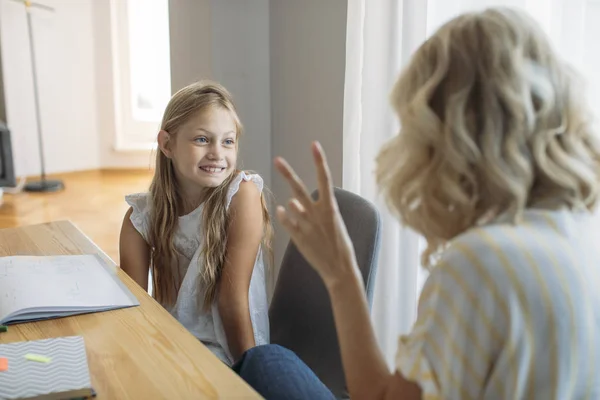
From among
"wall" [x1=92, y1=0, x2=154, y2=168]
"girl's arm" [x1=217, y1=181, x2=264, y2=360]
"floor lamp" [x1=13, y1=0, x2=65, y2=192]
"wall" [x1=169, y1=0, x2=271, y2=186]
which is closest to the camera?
"girl's arm" [x1=217, y1=181, x2=264, y2=360]

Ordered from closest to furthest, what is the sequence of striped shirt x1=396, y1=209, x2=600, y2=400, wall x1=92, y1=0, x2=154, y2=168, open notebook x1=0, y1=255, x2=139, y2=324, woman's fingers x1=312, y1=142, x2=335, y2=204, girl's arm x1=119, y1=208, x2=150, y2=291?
1. striped shirt x1=396, y1=209, x2=600, y2=400
2. woman's fingers x1=312, y1=142, x2=335, y2=204
3. open notebook x1=0, y1=255, x2=139, y2=324
4. girl's arm x1=119, y1=208, x2=150, y2=291
5. wall x1=92, y1=0, x2=154, y2=168

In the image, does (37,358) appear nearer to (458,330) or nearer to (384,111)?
(458,330)

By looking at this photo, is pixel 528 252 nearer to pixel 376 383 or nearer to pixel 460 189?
pixel 460 189

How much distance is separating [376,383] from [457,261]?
0.74 feet

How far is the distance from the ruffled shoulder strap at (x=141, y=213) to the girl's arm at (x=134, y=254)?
0.01 m

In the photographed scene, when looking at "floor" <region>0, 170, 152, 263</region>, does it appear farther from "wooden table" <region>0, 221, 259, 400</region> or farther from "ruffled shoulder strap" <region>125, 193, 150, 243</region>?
"wooden table" <region>0, 221, 259, 400</region>

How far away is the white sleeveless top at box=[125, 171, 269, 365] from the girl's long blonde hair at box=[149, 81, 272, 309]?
0.02m

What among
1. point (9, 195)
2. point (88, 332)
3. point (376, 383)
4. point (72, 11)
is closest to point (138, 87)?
point (72, 11)

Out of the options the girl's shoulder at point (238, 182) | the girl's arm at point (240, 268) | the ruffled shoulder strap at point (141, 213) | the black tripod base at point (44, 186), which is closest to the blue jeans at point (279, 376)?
the girl's arm at point (240, 268)

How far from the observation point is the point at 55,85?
5.78 metres

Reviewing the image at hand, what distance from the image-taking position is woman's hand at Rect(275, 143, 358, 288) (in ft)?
2.72

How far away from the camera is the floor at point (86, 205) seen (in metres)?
4.16

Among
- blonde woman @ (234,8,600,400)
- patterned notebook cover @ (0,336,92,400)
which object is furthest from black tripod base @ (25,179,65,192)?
blonde woman @ (234,8,600,400)

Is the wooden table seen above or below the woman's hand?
below
